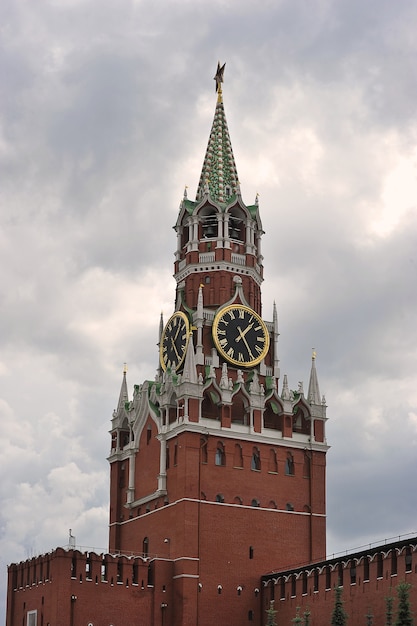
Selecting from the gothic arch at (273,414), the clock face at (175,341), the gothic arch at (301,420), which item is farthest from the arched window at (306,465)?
the clock face at (175,341)

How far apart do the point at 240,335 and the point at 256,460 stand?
10582 mm

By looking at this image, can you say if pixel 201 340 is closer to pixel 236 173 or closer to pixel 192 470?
pixel 192 470

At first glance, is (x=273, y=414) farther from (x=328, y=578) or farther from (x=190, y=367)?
(x=328, y=578)

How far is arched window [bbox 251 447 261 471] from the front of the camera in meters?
92.8

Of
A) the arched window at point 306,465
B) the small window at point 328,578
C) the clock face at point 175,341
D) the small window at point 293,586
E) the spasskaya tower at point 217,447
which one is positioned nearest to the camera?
the small window at point 328,578

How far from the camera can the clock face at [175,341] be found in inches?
3804

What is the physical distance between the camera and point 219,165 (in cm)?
10588

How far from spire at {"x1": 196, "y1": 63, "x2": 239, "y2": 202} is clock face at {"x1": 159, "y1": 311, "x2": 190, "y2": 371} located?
11.6 m

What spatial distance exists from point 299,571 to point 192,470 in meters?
10.9

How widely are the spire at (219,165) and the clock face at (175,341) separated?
11599mm

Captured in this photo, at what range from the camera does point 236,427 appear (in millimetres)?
92812

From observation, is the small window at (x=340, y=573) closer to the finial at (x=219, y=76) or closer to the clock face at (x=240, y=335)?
the clock face at (x=240, y=335)

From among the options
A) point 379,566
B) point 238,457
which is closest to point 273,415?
point 238,457

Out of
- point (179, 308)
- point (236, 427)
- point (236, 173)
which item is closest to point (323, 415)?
point (236, 427)
